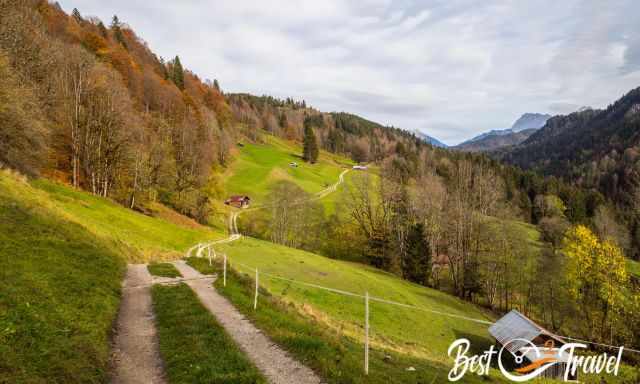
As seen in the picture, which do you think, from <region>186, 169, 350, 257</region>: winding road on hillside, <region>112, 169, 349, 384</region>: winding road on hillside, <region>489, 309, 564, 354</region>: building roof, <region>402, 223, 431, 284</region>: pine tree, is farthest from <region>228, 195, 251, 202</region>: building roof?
<region>112, 169, 349, 384</region>: winding road on hillside

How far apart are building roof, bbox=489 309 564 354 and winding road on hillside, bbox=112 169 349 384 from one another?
21.7m

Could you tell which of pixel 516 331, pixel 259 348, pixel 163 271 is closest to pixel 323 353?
pixel 259 348

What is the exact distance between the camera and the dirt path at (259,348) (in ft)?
31.6

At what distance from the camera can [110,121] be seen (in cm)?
5112

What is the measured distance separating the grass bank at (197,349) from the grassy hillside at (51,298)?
195cm

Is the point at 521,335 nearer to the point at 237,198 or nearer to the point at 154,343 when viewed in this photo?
the point at 154,343

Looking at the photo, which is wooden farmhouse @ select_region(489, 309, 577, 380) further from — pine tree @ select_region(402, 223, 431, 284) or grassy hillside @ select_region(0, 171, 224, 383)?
pine tree @ select_region(402, 223, 431, 284)

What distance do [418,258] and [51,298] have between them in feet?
195

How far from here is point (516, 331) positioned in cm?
2886

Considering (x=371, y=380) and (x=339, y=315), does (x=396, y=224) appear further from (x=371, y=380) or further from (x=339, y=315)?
(x=371, y=380)

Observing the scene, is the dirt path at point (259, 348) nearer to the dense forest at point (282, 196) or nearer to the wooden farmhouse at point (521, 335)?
the wooden farmhouse at point (521, 335)

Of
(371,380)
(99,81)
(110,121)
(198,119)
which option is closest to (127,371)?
(371,380)

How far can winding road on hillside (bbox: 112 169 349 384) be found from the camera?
9.91 meters

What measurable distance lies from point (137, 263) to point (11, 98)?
752 inches
